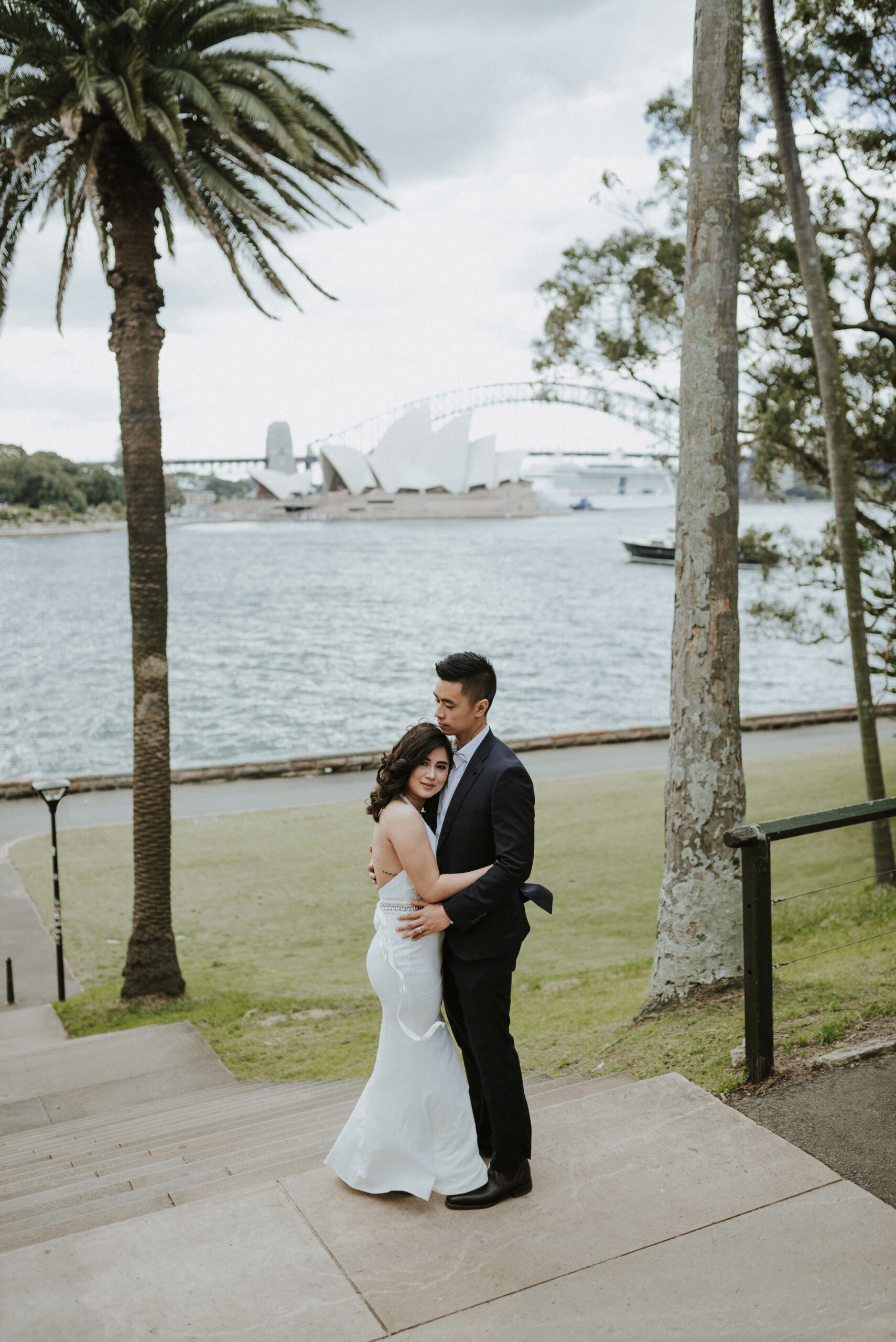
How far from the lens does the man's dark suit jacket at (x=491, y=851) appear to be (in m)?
3.20

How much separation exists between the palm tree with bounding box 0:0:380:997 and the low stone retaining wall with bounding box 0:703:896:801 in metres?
8.99

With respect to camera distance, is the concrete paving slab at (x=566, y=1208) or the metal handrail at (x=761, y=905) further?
the metal handrail at (x=761, y=905)

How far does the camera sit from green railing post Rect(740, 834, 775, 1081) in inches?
152

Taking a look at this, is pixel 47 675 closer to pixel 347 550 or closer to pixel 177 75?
pixel 177 75

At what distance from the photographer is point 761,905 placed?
12.7 feet

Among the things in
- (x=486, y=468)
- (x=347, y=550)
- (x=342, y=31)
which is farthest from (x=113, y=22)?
(x=486, y=468)

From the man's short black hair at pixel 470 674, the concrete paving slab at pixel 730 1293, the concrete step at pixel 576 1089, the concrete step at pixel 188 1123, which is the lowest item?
the concrete step at pixel 188 1123

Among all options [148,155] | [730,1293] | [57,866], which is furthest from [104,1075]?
[148,155]

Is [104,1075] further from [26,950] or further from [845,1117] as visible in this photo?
[845,1117]

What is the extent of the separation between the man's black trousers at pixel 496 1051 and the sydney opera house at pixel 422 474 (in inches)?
4921

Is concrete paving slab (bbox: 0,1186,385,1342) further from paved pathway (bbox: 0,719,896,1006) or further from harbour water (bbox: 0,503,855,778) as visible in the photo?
harbour water (bbox: 0,503,855,778)

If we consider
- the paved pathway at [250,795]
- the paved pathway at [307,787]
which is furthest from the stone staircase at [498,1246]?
the paved pathway at [307,787]

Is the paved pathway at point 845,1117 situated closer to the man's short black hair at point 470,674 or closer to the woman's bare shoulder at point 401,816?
the woman's bare shoulder at point 401,816

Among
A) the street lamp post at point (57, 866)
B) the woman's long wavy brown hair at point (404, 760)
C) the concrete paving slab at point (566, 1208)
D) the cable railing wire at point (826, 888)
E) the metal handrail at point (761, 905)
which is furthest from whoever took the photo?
the street lamp post at point (57, 866)
